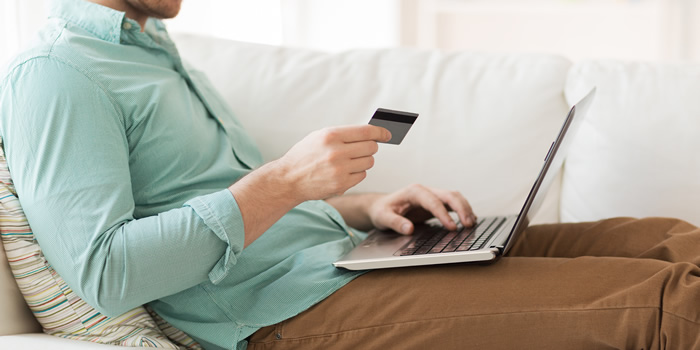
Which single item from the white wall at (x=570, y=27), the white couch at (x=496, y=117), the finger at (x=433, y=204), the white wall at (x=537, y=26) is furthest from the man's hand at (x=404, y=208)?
the white wall at (x=570, y=27)

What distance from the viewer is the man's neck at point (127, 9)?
1102mm

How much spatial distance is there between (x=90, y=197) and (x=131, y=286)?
0.12 metres

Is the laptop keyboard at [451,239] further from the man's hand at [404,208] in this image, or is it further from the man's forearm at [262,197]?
the man's forearm at [262,197]

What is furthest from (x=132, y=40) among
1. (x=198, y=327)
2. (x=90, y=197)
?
(x=198, y=327)

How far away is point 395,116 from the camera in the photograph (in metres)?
0.85

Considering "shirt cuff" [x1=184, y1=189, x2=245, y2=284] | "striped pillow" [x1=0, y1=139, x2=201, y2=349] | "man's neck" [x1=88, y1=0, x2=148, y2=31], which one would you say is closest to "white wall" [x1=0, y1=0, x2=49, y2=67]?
"man's neck" [x1=88, y1=0, x2=148, y2=31]

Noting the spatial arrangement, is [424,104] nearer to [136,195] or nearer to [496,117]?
[496,117]

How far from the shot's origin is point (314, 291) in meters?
0.92

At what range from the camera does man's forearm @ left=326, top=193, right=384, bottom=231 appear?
4.29ft

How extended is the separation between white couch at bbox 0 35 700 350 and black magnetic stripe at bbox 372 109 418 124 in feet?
1.89

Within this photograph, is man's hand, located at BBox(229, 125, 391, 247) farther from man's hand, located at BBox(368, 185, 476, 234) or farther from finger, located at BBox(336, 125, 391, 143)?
man's hand, located at BBox(368, 185, 476, 234)

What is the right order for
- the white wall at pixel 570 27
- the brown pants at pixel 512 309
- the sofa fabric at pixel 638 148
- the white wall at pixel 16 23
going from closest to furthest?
the brown pants at pixel 512 309 → the white wall at pixel 16 23 → the sofa fabric at pixel 638 148 → the white wall at pixel 570 27

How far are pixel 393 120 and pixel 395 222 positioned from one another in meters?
0.38

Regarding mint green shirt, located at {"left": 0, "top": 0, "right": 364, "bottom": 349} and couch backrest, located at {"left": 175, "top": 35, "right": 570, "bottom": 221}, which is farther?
couch backrest, located at {"left": 175, "top": 35, "right": 570, "bottom": 221}
